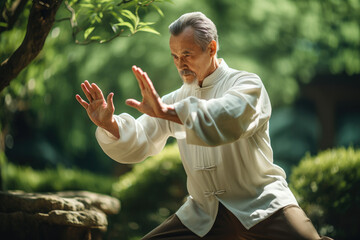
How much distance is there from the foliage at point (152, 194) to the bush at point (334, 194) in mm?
1780

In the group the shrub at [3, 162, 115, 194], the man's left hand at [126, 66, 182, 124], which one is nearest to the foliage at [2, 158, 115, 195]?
the shrub at [3, 162, 115, 194]

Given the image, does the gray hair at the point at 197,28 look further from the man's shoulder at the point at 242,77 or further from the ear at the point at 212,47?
the man's shoulder at the point at 242,77

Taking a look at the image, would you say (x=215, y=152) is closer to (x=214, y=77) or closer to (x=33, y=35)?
(x=214, y=77)

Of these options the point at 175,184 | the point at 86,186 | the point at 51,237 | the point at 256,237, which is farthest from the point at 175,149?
the point at 256,237

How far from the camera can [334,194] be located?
16.0 feet

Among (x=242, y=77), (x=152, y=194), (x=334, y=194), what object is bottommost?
→ (x=152, y=194)

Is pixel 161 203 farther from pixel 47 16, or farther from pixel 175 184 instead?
pixel 47 16

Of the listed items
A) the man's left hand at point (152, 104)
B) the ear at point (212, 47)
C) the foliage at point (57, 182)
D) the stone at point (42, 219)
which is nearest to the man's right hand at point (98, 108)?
the man's left hand at point (152, 104)

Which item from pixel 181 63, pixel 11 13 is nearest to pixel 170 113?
pixel 181 63

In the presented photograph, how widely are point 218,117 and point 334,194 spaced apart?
309 centimetres

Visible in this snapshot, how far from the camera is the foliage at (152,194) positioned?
6.29 metres

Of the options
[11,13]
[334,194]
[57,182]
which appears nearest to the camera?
[11,13]

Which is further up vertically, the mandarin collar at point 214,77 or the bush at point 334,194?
the mandarin collar at point 214,77

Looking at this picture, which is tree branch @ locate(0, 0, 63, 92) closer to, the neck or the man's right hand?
the man's right hand
